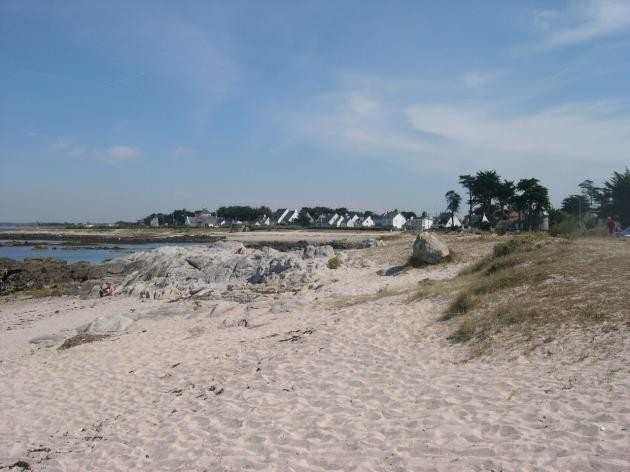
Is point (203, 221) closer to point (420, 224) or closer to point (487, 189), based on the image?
point (420, 224)

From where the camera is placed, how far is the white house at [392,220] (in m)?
116

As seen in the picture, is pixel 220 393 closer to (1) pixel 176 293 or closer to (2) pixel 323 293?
(2) pixel 323 293

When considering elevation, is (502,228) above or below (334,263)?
above

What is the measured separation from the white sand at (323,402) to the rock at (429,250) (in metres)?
7.95

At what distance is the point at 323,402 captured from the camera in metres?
7.12

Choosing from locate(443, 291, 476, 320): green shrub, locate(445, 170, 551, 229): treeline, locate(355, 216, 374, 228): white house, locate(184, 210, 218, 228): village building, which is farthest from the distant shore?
locate(184, 210, 218, 228): village building

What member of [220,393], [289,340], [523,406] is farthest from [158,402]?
[523,406]

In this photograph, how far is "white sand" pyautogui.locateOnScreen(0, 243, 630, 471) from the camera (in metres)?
5.23

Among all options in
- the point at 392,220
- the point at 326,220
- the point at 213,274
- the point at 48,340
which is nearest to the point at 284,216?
the point at 326,220

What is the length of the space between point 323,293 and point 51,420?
33.0 feet

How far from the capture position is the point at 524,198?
177 ft

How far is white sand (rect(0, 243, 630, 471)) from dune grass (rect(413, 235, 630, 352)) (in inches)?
25.2

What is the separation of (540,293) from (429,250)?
32.4 feet

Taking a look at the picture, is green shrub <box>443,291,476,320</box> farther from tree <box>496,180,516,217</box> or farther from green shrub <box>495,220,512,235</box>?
tree <box>496,180,516,217</box>
